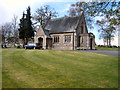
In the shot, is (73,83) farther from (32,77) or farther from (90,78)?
(32,77)

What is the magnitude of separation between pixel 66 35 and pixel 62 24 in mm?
3665

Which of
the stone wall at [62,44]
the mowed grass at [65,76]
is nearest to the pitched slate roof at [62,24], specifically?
the stone wall at [62,44]

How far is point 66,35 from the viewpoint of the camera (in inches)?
1090

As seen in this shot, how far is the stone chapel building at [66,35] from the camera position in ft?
85.6

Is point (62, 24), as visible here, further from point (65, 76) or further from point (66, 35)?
point (65, 76)

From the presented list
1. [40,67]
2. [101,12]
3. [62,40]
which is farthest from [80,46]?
[40,67]

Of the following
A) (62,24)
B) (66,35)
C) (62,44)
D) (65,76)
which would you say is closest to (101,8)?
(65,76)

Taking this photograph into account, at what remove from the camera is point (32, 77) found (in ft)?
10.4

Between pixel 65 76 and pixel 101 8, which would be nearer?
pixel 65 76

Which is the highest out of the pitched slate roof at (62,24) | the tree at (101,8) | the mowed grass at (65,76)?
the pitched slate roof at (62,24)

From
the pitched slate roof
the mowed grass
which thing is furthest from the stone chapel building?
the mowed grass

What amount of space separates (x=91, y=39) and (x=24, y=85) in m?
24.8

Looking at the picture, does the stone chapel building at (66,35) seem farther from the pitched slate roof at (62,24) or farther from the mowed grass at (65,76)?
the mowed grass at (65,76)

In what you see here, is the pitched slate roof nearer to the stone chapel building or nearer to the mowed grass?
the stone chapel building
